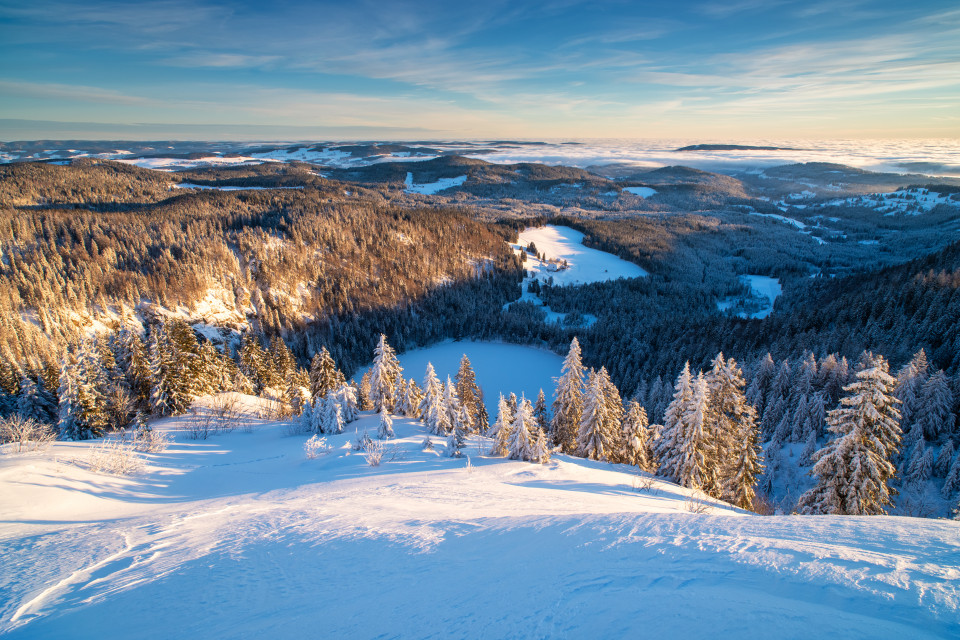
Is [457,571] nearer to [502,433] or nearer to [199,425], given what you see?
[502,433]

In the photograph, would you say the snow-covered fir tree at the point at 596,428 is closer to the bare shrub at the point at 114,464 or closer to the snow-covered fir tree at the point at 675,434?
the snow-covered fir tree at the point at 675,434

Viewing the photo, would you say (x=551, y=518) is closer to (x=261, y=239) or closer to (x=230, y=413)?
(x=230, y=413)

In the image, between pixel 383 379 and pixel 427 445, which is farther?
pixel 383 379

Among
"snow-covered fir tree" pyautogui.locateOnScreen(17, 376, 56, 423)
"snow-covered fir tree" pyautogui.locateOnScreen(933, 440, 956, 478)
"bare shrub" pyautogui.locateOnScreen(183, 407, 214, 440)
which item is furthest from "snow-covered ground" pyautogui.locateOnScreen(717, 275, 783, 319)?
"snow-covered fir tree" pyautogui.locateOnScreen(17, 376, 56, 423)

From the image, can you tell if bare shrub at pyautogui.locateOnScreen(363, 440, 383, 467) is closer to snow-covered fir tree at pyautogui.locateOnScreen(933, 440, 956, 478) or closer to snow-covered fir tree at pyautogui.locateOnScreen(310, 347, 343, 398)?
snow-covered fir tree at pyautogui.locateOnScreen(310, 347, 343, 398)

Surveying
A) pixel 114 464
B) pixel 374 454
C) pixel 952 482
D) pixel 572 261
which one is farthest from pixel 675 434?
pixel 572 261

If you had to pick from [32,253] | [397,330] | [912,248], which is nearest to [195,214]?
[32,253]
